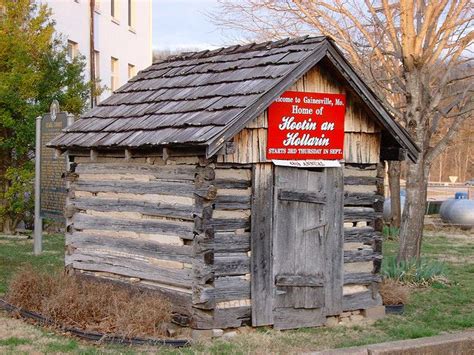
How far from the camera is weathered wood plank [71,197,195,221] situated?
9969 millimetres

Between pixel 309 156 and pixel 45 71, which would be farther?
pixel 45 71

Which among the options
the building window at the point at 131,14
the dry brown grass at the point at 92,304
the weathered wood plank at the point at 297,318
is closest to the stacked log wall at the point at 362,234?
the weathered wood plank at the point at 297,318

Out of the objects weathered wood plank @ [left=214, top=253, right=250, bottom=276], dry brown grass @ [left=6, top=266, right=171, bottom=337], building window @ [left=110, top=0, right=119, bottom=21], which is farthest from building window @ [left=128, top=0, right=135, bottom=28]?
weathered wood plank @ [left=214, top=253, right=250, bottom=276]

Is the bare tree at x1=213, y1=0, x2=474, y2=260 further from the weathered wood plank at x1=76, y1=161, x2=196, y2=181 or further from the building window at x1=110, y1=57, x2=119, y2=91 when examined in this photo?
the building window at x1=110, y1=57, x2=119, y2=91

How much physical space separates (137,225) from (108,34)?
2156 centimetres

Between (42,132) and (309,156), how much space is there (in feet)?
26.0

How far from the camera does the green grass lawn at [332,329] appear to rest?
29.3 ft

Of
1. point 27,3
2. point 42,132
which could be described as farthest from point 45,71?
point 42,132

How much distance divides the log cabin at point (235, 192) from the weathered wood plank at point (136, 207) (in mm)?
21

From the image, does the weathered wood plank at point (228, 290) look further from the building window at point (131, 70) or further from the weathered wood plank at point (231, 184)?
the building window at point (131, 70)

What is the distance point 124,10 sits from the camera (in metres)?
33.1

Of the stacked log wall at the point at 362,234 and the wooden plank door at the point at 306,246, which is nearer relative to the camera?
the wooden plank door at the point at 306,246

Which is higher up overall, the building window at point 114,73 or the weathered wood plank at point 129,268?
the building window at point 114,73

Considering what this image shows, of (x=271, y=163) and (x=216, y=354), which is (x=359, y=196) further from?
(x=216, y=354)
